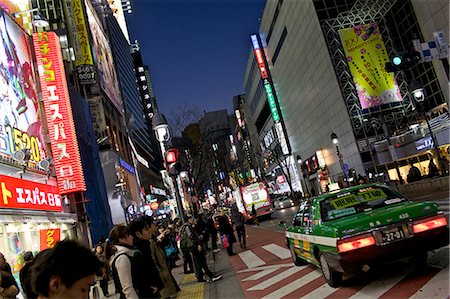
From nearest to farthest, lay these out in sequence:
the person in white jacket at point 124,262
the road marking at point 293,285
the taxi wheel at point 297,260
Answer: the person in white jacket at point 124,262 → the road marking at point 293,285 → the taxi wheel at point 297,260

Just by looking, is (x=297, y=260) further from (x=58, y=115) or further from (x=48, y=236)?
(x=58, y=115)

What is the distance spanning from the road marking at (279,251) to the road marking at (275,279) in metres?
2.57

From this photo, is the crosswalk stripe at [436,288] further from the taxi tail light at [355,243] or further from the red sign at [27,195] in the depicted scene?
the red sign at [27,195]

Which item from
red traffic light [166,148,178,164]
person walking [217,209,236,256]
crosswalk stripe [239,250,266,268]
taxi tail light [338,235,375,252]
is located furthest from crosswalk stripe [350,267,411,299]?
person walking [217,209,236,256]

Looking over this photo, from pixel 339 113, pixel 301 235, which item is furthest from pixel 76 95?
pixel 339 113

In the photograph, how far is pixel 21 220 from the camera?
45.8ft

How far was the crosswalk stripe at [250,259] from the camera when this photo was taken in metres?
13.8

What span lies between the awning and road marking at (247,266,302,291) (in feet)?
24.6

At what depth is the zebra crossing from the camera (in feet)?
22.0

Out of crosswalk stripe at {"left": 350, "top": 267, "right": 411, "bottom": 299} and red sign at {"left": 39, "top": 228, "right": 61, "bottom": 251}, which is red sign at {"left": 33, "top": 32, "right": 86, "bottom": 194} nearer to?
red sign at {"left": 39, "top": 228, "right": 61, "bottom": 251}

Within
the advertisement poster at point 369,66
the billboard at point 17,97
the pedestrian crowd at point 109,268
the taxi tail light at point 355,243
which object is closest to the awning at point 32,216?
the billboard at point 17,97

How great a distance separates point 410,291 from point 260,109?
81.1 metres

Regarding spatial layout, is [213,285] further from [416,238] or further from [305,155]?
[305,155]

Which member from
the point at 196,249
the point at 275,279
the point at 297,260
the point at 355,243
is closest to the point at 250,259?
the point at 196,249
